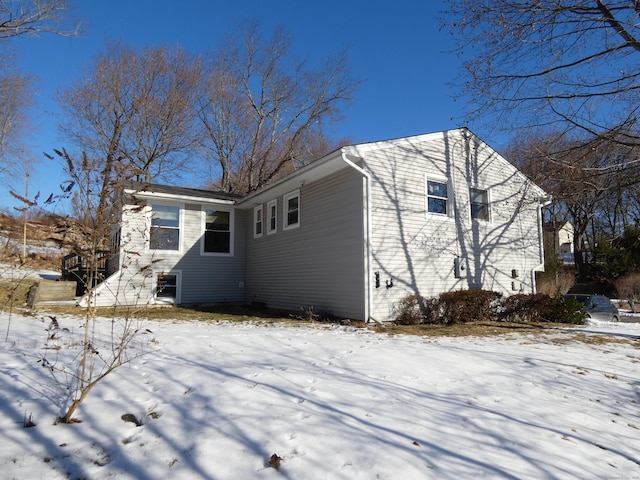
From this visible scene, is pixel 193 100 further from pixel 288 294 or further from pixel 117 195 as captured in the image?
pixel 117 195

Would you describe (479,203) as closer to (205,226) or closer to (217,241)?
(217,241)

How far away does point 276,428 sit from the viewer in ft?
9.38

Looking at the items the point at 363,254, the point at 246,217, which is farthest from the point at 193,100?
the point at 363,254

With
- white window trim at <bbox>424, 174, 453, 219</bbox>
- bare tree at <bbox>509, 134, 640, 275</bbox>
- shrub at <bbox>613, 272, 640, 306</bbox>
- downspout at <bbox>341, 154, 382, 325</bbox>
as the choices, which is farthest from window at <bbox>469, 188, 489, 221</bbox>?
shrub at <bbox>613, 272, 640, 306</bbox>

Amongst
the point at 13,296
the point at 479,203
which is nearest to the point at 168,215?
the point at 13,296

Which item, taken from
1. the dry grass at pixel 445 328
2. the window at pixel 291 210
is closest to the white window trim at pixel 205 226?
the window at pixel 291 210

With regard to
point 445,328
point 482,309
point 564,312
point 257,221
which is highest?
point 257,221

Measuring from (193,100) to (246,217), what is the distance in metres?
13.3

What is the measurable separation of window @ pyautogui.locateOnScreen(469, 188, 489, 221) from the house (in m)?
0.03

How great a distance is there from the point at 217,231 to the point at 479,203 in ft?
31.1

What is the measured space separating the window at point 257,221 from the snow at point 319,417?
9.22 m

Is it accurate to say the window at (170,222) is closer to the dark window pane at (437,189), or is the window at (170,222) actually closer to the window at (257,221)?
the window at (257,221)

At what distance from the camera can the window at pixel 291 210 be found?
12227 millimetres

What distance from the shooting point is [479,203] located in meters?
12.3
